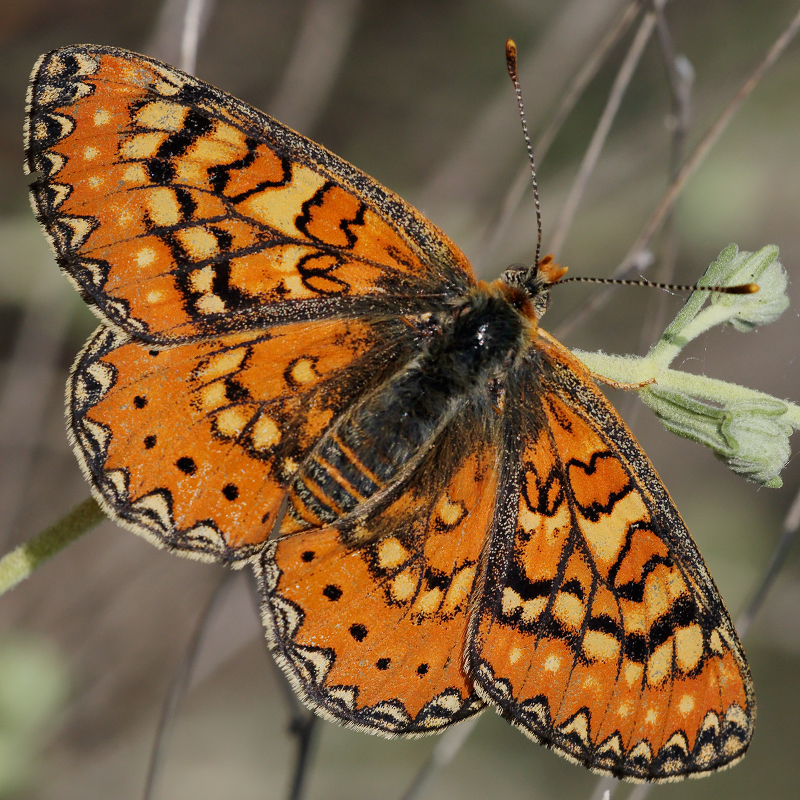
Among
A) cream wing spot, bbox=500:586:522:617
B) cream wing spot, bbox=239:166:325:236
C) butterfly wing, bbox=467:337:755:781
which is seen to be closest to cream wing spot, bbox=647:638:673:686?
butterfly wing, bbox=467:337:755:781

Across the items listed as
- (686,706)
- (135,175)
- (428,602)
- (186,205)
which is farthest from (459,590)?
(135,175)

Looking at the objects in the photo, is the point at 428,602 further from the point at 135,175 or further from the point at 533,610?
the point at 135,175

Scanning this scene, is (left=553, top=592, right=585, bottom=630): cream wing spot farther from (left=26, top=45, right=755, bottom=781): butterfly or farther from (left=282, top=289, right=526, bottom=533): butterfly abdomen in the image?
(left=282, top=289, right=526, bottom=533): butterfly abdomen

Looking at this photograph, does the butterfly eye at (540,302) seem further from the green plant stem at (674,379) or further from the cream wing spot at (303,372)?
the cream wing spot at (303,372)

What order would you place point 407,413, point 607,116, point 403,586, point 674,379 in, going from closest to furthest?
point 403,586 → point 407,413 → point 674,379 → point 607,116

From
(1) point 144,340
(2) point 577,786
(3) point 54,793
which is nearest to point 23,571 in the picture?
(1) point 144,340

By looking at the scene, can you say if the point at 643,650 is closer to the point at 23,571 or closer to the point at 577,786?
the point at 23,571

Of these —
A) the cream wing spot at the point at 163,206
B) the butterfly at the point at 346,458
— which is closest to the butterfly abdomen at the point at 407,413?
the butterfly at the point at 346,458
